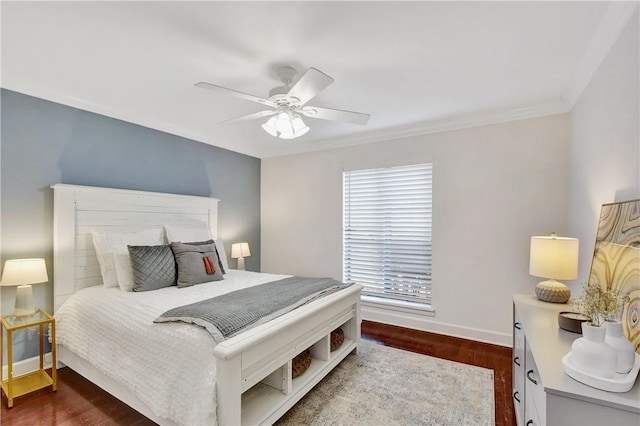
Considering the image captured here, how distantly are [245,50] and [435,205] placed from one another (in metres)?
2.58

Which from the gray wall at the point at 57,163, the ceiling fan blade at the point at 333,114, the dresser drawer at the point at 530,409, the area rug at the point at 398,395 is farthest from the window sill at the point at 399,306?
the gray wall at the point at 57,163

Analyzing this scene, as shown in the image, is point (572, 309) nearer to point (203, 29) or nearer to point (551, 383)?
point (551, 383)

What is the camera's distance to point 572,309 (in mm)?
1812

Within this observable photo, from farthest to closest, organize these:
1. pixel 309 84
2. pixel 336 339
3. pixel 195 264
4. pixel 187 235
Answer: pixel 187 235 → pixel 195 264 → pixel 336 339 → pixel 309 84

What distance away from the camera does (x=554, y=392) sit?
99 cm

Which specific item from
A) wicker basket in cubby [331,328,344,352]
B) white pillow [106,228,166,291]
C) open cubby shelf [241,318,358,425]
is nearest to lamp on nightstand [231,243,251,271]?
white pillow [106,228,166,291]

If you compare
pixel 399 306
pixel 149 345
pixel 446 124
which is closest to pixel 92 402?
pixel 149 345

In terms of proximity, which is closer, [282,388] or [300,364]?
[282,388]

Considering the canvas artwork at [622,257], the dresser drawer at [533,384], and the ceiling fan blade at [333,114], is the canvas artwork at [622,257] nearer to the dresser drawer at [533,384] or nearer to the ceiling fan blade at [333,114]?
the dresser drawer at [533,384]

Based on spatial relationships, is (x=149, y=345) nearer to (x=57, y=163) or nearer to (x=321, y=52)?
(x=57, y=163)

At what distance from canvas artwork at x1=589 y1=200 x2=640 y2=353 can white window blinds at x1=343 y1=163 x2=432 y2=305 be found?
1834 millimetres

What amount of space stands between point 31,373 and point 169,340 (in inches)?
69.8

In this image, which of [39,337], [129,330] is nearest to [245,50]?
[129,330]

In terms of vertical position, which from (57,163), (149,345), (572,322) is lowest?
(149,345)
